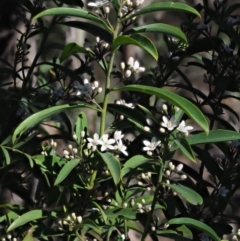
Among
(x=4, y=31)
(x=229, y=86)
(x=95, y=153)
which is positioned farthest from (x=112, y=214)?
(x=4, y=31)

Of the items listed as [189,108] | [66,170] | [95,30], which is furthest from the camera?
[95,30]

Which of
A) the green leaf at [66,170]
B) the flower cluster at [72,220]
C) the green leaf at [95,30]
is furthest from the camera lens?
the green leaf at [95,30]

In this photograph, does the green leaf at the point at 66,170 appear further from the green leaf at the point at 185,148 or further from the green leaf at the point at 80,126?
the green leaf at the point at 185,148

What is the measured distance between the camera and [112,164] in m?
1.66

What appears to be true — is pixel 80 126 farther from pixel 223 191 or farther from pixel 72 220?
pixel 223 191

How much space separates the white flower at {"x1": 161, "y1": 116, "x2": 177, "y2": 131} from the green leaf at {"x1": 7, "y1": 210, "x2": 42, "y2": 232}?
446 millimetres

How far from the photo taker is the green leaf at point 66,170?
65.3 inches

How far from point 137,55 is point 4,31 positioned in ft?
2.72

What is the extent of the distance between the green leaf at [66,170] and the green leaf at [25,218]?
19 centimetres

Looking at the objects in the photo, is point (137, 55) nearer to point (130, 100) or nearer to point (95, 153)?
point (130, 100)

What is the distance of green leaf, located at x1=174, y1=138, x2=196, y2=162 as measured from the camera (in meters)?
1.58

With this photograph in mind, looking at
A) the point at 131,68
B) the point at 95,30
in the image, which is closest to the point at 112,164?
the point at 131,68

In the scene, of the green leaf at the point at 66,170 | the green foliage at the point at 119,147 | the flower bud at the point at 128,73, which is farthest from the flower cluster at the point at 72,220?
the flower bud at the point at 128,73

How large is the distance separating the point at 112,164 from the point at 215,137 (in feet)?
0.88
